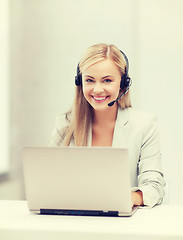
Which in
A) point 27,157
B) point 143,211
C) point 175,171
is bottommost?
point 175,171

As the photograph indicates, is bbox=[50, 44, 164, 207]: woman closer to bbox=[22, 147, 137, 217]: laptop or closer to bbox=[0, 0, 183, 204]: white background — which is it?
bbox=[22, 147, 137, 217]: laptop

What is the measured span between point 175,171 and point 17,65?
64.3 inches

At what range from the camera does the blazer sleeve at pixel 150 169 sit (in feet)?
4.99

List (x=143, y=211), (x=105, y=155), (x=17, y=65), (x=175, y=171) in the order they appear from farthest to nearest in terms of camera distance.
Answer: (x=17, y=65) < (x=175, y=171) < (x=143, y=211) < (x=105, y=155)

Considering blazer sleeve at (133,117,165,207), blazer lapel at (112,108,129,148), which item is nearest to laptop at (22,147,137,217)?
blazer sleeve at (133,117,165,207)

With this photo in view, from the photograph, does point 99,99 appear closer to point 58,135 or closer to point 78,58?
point 58,135

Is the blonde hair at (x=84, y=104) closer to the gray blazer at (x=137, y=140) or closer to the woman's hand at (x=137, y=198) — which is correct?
the gray blazer at (x=137, y=140)

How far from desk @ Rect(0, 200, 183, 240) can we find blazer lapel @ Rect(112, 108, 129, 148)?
0.62 meters

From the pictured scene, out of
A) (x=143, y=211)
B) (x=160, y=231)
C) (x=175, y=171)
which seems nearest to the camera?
(x=160, y=231)

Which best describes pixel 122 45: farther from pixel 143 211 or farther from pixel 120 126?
pixel 143 211

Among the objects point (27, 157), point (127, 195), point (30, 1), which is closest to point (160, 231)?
point (127, 195)

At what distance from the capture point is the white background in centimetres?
324

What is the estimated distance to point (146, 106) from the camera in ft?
10.8

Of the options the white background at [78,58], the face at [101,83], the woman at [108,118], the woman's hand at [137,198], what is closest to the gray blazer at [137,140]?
the woman at [108,118]
